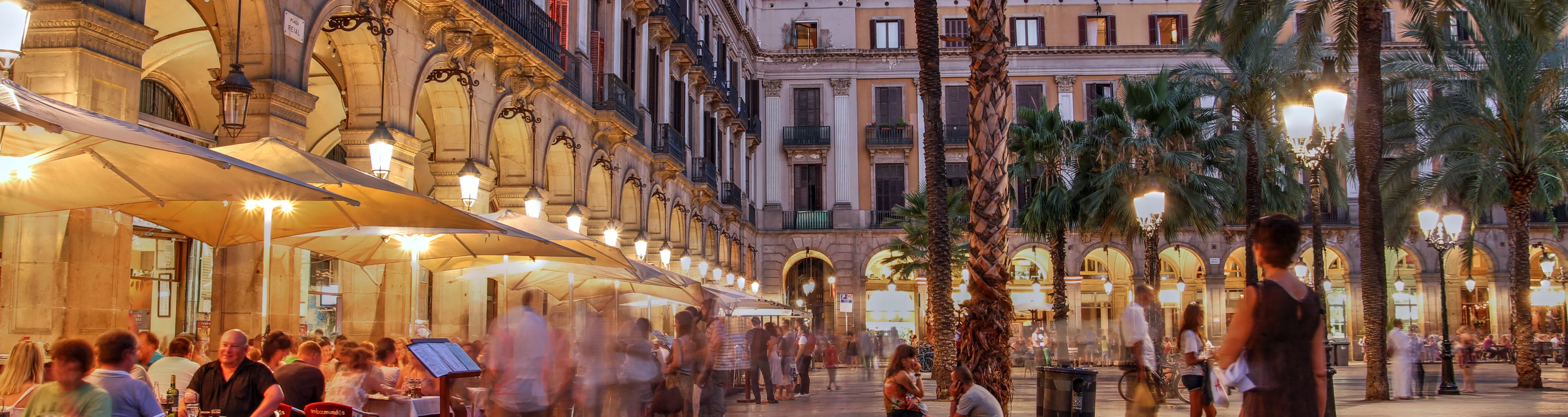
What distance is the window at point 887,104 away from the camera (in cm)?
4834

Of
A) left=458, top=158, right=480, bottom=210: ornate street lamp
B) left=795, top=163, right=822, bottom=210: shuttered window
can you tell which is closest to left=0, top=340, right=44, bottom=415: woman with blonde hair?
left=458, top=158, right=480, bottom=210: ornate street lamp

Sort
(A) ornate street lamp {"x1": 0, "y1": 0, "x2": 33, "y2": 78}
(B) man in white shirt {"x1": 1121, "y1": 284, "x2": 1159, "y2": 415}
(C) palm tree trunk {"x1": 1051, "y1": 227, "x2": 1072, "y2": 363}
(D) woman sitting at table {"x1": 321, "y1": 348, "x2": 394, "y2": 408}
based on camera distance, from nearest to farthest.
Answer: (A) ornate street lamp {"x1": 0, "y1": 0, "x2": 33, "y2": 78}, (D) woman sitting at table {"x1": 321, "y1": 348, "x2": 394, "y2": 408}, (B) man in white shirt {"x1": 1121, "y1": 284, "x2": 1159, "y2": 415}, (C) palm tree trunk {"x1": 1051, "y1": 227, "x2": 1072, "y2": 363}

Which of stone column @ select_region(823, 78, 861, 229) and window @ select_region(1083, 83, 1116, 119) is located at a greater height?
window @ select_region(1083, 83, 1116, 119)

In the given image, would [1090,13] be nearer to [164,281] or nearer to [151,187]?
[164,281]

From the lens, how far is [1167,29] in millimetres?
48062

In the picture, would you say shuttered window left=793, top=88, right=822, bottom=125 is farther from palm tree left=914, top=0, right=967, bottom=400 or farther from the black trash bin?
the black trash bin

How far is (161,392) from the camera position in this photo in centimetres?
873

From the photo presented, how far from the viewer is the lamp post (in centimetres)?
2153

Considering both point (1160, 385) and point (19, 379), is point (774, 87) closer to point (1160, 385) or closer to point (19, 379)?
point (1160, 385)

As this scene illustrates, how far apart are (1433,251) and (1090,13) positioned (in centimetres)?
1497

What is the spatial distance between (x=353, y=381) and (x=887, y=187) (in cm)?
3996

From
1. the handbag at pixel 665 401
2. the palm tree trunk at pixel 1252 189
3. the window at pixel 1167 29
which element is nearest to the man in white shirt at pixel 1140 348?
the handbag at pixel 665 401

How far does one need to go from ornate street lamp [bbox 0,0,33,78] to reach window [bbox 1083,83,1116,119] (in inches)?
1699

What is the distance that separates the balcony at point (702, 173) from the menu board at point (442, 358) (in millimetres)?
24547
